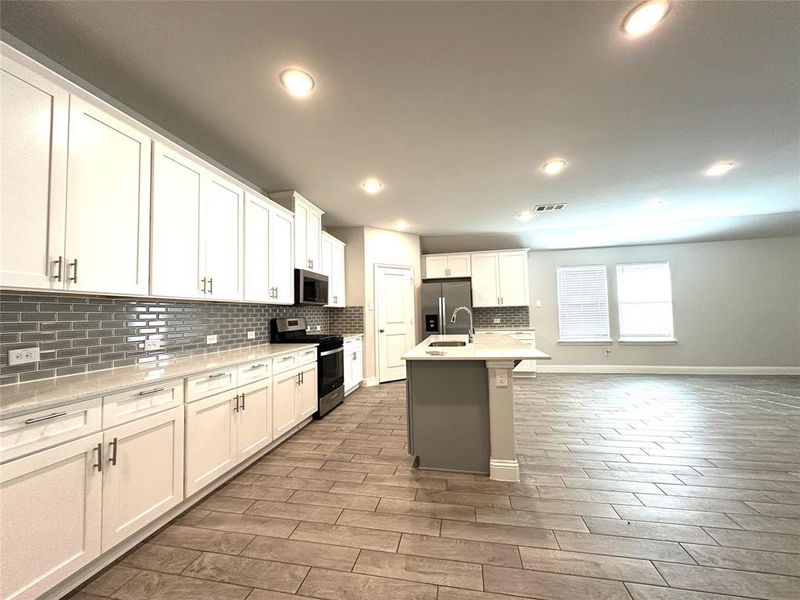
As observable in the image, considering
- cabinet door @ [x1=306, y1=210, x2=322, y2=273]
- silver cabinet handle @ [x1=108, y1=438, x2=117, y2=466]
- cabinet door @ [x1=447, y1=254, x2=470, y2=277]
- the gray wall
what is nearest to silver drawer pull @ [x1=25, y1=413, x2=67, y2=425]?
silver cabinet handle @ [x1=108, y1=438, x2=117, y2=466]

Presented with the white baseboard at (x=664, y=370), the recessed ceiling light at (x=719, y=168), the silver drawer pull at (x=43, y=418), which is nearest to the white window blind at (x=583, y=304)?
the white baseboard at (x=664, y=370)

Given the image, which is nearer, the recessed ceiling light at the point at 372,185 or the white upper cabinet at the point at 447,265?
the recessed ceiling light at the point at 372,185

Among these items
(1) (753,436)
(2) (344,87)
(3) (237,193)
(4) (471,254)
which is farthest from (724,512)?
(4) (471,254)

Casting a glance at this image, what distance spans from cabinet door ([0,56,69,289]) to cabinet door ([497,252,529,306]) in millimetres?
5780

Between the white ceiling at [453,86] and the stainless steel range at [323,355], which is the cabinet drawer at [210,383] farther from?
the white ceiling at [453,86]

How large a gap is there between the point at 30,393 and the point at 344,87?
223cm

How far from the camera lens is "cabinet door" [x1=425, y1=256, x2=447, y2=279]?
20.1 feet

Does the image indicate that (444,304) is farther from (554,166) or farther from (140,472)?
(140,472)

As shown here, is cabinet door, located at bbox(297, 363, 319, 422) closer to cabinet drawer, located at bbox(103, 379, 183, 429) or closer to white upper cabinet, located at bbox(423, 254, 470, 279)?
cabinet drawer, located at bbox(103, 379, 183, 429)

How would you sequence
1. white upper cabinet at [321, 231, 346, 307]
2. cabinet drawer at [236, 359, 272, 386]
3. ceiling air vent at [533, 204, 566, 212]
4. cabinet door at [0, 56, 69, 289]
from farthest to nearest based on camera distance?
white upper cabinet at [321, 231, 346, 307] → ceiling air vent at [533, 204, 566, 212] → cabinet drawer at [236, 359, 272, 386] → cabinet door at [0, 56, 69, 289]

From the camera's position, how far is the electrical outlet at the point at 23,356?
143 centimetres

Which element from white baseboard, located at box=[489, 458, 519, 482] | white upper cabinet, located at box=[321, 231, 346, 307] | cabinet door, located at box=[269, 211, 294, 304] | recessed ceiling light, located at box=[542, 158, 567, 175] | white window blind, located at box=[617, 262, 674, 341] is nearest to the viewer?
white baseboard, located at box=[489, 458, 519, 482]

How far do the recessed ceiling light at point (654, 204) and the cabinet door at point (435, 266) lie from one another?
319 centimetres

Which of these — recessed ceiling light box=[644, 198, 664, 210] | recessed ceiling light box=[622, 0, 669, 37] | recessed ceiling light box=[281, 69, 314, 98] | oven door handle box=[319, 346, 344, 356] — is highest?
recessed ceiling light box=[644, 198, 664, 210]
